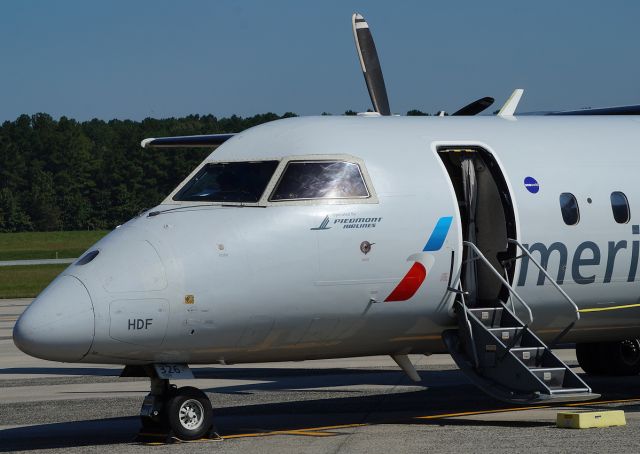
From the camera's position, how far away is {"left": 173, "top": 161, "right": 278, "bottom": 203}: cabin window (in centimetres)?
1373

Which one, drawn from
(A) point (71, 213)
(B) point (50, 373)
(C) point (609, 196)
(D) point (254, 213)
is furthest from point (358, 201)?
(A) point (71, 213)

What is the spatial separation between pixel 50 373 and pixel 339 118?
389 inches

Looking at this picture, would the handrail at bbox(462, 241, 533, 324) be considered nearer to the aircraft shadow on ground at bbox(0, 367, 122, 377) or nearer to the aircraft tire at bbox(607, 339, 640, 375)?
the aircraft tire at bbox(607, 339, 640, 375)

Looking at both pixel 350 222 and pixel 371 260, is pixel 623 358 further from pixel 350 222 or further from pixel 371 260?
pixel 350 222

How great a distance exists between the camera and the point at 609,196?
15.7 metres

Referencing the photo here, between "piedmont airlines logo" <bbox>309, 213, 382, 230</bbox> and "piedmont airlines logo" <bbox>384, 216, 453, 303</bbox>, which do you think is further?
"piedmont airlines logo" <bbox>384, 216, 453, 303</bbox>

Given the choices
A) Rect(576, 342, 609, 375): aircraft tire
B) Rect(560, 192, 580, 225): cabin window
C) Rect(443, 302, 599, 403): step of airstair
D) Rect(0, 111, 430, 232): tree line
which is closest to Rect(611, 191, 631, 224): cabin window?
Rect(560, 192, 580, 225): cabin window

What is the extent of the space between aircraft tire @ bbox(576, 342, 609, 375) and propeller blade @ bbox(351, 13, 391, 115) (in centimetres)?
498

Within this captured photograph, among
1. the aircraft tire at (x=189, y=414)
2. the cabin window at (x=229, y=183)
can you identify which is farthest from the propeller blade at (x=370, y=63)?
the aircraft tire at (x=189, y=414)

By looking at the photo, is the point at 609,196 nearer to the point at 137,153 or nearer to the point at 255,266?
the point at 255,266

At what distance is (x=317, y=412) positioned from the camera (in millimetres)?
16266

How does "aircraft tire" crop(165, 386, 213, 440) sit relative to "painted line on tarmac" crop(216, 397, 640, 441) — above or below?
above

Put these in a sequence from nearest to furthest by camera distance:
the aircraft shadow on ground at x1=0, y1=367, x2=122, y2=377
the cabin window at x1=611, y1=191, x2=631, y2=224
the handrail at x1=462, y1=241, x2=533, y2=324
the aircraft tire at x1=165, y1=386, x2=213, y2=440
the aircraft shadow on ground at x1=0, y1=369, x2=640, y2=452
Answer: the aircraft tire at x1=165, y1=386, x2=213, y2=440 → the handrail at x1=462, y1=241, x2=533, y2=324 → the aircraft shadow on ground at x1=0, y1=369, x2=640, y2=452 → the cabin window at x1=611, y1=191, x2=631, y2=224 → the aircraft shadow on ground at x1=0, y1=367, x2=122, y2=377

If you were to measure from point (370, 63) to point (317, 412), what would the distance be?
679 centimetres
